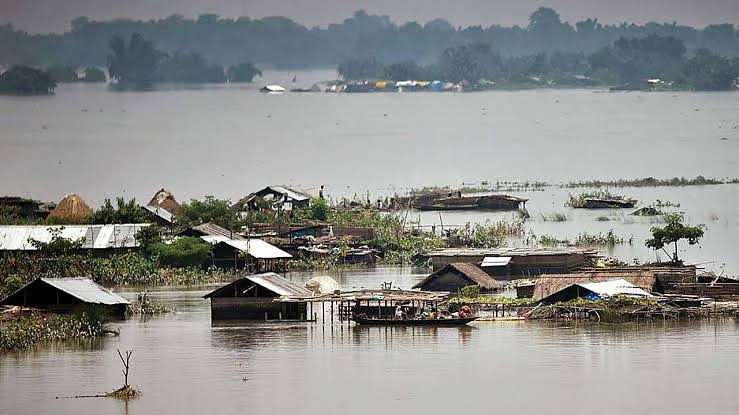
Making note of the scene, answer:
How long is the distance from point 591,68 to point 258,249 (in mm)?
68395

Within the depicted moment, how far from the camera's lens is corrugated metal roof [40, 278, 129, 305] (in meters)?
16.9

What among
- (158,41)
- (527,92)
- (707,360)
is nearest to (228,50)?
(158,41)

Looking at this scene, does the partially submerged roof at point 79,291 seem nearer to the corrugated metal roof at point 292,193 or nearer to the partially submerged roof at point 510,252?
the partially submerged roof at point 510,252

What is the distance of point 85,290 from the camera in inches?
677

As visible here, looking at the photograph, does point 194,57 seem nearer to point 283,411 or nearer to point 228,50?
point 228,50

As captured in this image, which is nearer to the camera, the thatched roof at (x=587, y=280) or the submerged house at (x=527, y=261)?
the thatched roof at (x=587, y=280)

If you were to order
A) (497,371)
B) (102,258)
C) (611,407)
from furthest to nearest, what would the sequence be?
(102,258) → (497,371) → (611,407)

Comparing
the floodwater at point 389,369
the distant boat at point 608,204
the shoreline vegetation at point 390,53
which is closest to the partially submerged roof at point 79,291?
the floodwater at point 389,369

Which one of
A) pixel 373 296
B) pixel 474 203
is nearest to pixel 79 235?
pixel 373 296

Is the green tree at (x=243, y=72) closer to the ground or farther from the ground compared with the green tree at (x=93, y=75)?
farther from the ground

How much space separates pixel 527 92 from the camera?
89.4 metres

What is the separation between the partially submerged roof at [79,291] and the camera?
664 inches

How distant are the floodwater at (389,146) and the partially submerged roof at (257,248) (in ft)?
15.8

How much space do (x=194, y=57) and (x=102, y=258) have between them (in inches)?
2685
